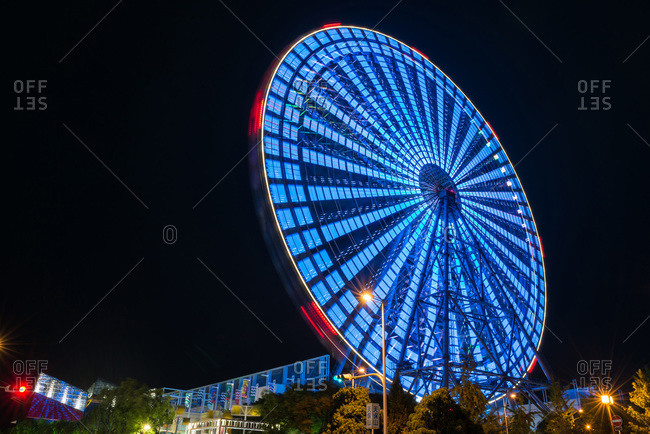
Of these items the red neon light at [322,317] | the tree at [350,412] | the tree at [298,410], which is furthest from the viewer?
the tree at [298,410]

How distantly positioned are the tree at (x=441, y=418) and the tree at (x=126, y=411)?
32847 millimetres

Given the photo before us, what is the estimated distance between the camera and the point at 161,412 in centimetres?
4238

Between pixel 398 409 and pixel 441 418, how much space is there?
159 inches

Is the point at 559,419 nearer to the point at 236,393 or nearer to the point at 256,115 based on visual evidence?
the point at 256,115

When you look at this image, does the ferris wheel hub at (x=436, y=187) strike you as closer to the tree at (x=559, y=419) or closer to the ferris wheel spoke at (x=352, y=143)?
the ferris wheel spoke at (x=352, y=143)

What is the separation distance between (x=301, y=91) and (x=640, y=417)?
31.0 meters

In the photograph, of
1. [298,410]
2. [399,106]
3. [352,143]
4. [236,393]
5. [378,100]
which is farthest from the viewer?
[236,393]

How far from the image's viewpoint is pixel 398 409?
68.0 ft

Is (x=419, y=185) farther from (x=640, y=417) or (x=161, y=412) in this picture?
(x=161, y=412)

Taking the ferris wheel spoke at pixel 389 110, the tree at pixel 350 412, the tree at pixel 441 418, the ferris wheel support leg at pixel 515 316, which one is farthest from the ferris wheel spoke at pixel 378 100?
the tree at pixel 441 418

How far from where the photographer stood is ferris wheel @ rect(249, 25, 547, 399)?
2878 centimetres

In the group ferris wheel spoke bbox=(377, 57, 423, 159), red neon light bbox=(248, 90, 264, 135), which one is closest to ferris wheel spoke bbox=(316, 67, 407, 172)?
ferris wheel spoke bbox=(377, 57, 423, 159)

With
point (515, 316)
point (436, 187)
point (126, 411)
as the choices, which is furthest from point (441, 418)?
point (126, 411)

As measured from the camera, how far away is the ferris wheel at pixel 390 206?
94.4 ft
